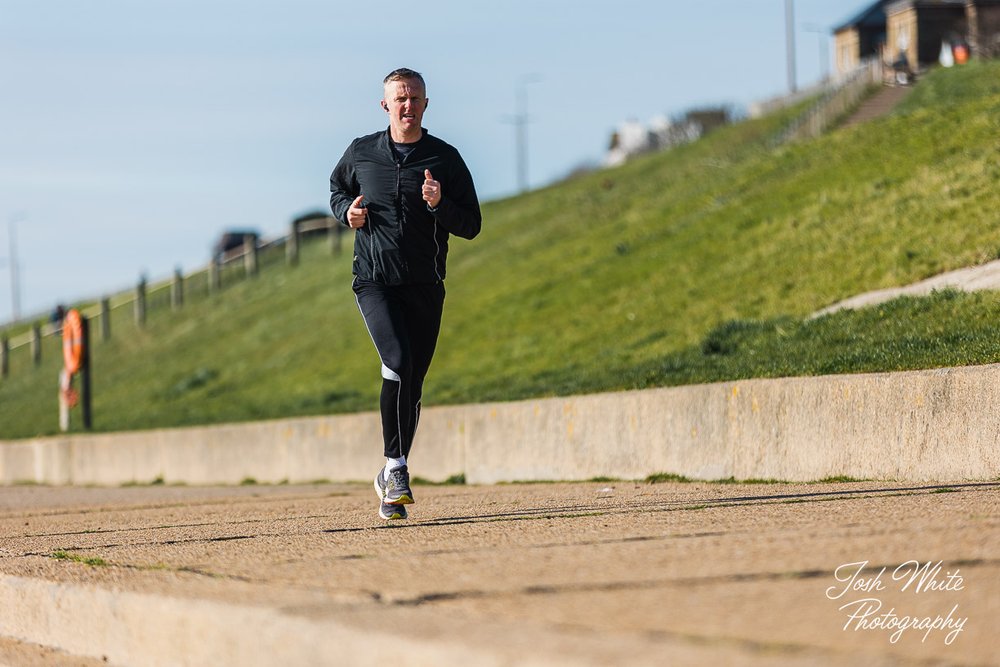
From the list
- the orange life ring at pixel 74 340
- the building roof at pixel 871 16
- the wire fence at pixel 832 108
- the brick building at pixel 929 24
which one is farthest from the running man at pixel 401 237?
the building roof at pixel 871 16

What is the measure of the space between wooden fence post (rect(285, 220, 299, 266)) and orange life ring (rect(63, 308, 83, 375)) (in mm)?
23671

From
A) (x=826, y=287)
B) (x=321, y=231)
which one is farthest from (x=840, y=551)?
(x=321, y=231)

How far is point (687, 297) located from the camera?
18094mm

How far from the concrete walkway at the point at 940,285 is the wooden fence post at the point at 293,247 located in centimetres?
3703

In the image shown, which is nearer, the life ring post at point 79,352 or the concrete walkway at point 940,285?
the concrete walkway at point 940,285

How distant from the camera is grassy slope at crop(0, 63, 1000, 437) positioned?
12453mm

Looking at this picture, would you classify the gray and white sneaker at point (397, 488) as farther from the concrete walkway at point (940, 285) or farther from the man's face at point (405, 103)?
the concrete walkway at point (940, 285)

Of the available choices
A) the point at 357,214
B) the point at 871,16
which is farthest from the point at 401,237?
the point at 871,16

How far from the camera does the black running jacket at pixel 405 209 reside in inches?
297

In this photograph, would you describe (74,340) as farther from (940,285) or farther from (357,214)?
(357,214)

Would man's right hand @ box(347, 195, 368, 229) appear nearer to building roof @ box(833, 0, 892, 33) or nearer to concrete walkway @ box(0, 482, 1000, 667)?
concrete walkway @ box(0, 482, 1000, 667)

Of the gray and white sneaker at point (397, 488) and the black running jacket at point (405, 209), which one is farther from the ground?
the black running jacket at point (405, 209)

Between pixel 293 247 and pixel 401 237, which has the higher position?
pixel 293 247

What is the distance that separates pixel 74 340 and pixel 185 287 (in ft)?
86.8
